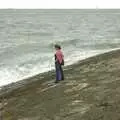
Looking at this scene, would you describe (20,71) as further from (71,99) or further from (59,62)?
(71,99)

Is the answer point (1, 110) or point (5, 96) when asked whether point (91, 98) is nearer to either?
point (1, 110)

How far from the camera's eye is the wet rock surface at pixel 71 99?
37.5 ft

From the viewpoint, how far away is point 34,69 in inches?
1095

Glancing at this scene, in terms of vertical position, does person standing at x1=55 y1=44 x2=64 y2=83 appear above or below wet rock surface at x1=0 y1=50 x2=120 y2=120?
above

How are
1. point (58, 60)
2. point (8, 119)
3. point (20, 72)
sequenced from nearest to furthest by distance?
1. point (8, 119)
2. point (58, 60)
3. point (20, 72)

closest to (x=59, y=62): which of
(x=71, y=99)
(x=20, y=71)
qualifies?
(x=71, y=99)

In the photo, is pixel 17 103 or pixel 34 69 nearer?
pixel 17 103

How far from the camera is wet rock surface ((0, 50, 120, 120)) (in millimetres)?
11430

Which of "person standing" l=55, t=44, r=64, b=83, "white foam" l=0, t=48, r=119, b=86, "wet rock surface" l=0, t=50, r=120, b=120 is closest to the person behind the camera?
"wet rock surface" l=0, t=50, r=120, b=120

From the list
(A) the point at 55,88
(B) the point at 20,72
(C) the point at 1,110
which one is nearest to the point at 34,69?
(B) the point at 20,72

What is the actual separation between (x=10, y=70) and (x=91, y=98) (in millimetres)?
15568


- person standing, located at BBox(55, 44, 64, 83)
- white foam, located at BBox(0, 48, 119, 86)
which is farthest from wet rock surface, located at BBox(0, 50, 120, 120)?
white foam, located at BBox(0, 48, 119, 86)

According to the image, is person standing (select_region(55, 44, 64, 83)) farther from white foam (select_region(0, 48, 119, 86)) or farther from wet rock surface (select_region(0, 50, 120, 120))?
white foam (select_region(0, 48, 119, 86))

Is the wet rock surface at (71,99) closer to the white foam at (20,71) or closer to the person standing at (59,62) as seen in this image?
the person standing at (59,62)
